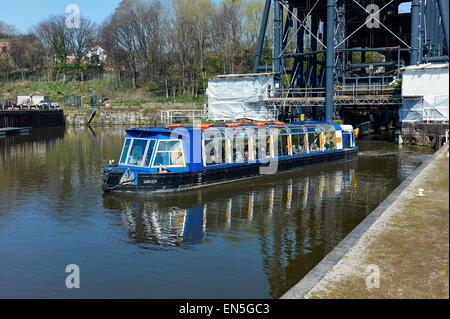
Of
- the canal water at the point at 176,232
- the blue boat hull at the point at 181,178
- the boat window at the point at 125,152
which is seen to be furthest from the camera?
the boat window at the point at 125,152

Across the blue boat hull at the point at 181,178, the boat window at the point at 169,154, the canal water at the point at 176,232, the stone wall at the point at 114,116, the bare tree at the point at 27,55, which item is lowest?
the canal water at the point at 176,232

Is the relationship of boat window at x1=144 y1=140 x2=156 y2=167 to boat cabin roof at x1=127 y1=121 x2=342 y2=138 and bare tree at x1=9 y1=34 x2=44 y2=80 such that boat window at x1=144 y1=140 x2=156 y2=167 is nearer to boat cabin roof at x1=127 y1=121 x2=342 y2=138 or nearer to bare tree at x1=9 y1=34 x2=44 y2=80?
boat cabin roof at x1=127 y1=121 x2=342 y2=138

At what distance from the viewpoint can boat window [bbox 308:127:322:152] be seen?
30.6 metres

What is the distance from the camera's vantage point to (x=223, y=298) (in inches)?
435

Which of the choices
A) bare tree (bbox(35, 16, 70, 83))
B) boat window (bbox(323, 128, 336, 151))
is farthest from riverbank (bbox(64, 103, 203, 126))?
boat window (bbox(323, 128, 336, 151))

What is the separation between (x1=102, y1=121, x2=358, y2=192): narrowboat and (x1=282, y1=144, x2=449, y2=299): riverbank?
10210 millimetres

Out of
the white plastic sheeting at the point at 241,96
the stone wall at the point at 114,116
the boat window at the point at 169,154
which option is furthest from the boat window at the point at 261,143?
the stone wall at the point at 114,116

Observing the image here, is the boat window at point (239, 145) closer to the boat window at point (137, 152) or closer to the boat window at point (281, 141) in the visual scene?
the boat window at point (281, 141)

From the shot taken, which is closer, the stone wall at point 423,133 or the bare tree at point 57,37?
the stone wall at point 423,133

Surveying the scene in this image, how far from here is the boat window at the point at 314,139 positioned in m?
30.6

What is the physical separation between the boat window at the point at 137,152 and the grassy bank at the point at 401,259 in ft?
39.9

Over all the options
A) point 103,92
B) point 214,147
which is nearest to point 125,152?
point 214,147

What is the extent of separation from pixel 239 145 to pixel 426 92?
76.8 ft
